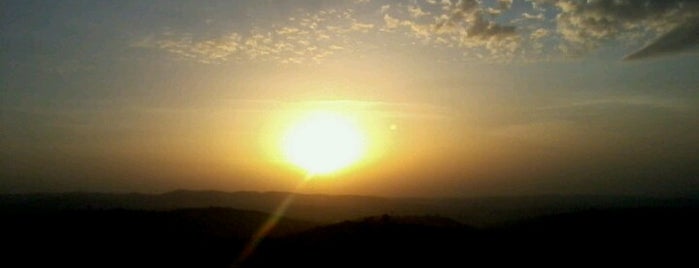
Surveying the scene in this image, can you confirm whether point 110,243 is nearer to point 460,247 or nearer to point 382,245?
point 382,245

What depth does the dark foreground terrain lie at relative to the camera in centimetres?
3619

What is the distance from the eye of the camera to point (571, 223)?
55719mm

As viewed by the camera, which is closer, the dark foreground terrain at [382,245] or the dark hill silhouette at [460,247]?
the dark hill silhouette at [460,247]

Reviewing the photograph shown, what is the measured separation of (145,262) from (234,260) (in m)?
7.38

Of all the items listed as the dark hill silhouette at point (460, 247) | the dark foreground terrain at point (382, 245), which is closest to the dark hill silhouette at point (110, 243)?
the dark foreground terrain at point (382, 245)

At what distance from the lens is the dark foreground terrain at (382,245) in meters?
36.2

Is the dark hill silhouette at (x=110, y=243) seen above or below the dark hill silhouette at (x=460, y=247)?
below

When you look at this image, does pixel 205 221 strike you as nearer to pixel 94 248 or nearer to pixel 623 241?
pixel 94 248

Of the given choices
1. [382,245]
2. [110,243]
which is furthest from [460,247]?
[110,243]

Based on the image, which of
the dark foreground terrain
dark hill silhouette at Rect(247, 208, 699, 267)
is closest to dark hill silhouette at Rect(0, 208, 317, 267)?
the dark foreground terrain

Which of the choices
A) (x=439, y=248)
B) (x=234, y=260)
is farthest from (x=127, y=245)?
(x=439, y=248)

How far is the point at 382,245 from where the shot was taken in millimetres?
37625

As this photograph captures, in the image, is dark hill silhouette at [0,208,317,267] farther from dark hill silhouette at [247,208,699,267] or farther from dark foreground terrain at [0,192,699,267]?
dark hill silhouette at [247,208,699,267]

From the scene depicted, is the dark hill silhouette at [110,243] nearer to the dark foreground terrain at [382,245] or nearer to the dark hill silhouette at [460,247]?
the dark foreground terrain at [382,245]
